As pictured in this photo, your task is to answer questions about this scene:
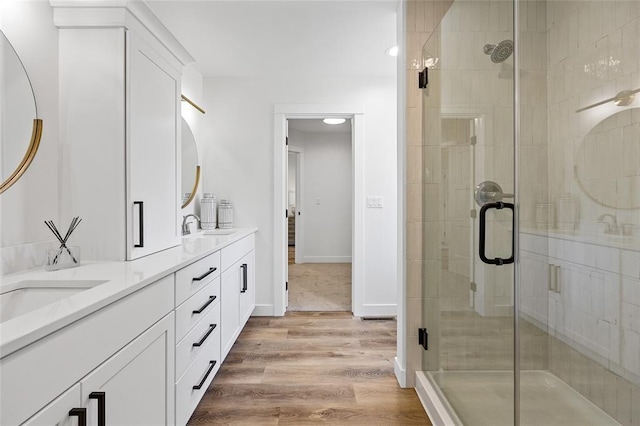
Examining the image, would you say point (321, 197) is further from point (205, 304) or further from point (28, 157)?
point (28, 157)

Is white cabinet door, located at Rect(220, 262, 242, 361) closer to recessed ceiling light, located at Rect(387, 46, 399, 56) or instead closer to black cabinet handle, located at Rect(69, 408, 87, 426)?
black cabinet handle, located at Rect(69, 408, 87, 426)

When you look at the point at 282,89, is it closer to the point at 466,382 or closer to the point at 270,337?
the point at 270,337

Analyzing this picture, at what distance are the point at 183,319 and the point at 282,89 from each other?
8.34ft

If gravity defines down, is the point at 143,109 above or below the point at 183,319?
above

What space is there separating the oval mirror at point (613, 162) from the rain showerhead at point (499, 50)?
0.41 metres

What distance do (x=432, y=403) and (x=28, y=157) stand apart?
2225 millimetres

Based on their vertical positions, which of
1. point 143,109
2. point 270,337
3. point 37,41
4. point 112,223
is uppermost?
point 37,41

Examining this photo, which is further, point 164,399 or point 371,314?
point 371,314

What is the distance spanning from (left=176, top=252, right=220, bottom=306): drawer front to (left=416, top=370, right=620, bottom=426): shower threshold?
135 centimetres

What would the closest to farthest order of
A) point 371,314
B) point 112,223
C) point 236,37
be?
point 112,223 < point 236,37 < point 371,314

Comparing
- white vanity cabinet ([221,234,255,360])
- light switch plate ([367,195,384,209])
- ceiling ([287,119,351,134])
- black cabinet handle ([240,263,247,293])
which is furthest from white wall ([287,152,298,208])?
black cabinet handle ([240,263,247,293])

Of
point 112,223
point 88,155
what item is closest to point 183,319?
point 112,223

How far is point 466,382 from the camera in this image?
62.1 inches

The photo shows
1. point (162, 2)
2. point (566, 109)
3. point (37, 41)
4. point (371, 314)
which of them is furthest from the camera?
point (371, 314)
